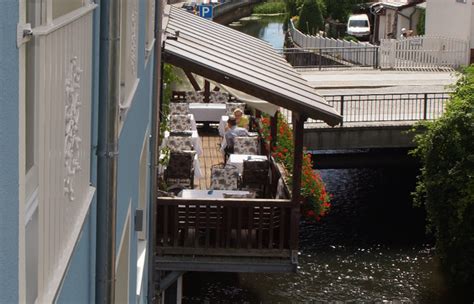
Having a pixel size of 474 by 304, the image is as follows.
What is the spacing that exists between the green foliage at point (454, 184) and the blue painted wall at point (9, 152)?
16.6m

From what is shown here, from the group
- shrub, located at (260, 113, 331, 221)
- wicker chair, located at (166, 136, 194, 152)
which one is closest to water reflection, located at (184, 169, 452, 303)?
wicker chair, located at (166, 136, 194, 152)

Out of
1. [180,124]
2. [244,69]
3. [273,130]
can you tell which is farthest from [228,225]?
[180,124]

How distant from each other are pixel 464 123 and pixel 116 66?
49.3ft

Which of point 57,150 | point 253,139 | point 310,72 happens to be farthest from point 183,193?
point 310,72

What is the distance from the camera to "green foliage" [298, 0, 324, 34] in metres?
58.8

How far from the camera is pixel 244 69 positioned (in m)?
13.7

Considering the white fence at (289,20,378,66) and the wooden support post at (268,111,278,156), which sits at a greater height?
the white fence at (289,20,378,66)

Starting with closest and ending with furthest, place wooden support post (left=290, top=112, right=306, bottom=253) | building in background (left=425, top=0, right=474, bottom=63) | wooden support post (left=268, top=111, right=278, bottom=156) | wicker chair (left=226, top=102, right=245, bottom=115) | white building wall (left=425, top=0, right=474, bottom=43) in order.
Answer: wooden support post (left=290, top=112, right=306, bottom=253), wooden support post (left=268, top=111, right=278, bottom=156), wicker chair (left=226, top=102, right=245, bottom=115), building in background (left=425, top=0, right=474, bottom=63), white building wall (left=425, top=0, right=474, bottom=43)

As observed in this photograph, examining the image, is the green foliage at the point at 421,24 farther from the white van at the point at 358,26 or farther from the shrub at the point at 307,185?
the shrub at the point at 307,185

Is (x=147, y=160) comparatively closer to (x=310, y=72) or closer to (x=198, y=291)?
(x=198, y=291)

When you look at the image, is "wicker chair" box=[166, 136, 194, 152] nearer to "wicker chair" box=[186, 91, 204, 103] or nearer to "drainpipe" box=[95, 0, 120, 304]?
"wicker chair" box=[186, 91, 204, 103]

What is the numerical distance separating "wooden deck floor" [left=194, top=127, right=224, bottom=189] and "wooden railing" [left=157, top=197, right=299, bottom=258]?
398cm

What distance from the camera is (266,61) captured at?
16.4 meters

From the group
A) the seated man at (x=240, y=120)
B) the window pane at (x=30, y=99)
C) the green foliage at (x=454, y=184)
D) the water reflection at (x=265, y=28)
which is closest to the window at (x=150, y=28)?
the seated man at (x=240, y=120)
